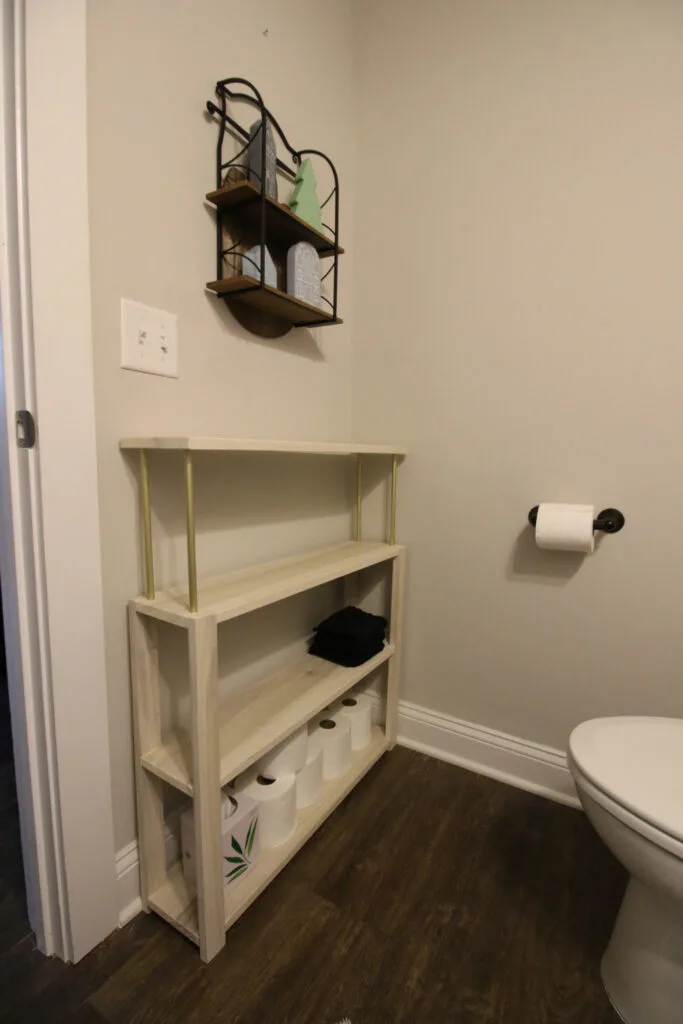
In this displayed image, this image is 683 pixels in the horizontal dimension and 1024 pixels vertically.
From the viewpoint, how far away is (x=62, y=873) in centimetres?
85

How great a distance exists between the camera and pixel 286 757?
1.14 meters

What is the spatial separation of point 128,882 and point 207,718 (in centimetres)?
48

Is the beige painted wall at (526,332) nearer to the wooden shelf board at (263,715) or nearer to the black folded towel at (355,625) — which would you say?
the black folded towel at (355,625)

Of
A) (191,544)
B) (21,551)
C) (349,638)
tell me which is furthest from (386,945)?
(21,551)

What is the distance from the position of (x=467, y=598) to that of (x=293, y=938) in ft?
3.01

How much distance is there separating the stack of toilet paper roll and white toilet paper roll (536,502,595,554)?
77 cm

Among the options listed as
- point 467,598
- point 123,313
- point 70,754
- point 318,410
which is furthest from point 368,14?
point 70,754

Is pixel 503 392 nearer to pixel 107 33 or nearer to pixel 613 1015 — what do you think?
pixel 107 33

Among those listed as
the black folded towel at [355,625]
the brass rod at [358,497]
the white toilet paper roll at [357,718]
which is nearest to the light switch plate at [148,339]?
the brass rod at [358,497]

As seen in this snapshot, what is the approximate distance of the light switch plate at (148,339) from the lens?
87 cm

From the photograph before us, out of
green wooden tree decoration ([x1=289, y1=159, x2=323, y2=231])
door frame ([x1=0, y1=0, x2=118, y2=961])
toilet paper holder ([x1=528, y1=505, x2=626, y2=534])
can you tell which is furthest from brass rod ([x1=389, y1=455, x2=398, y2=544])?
door frame ([x1=0, y1=0, x2=118, y2=961])

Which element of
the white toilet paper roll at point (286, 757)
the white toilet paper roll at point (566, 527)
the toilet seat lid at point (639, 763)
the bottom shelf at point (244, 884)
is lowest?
the bottom shelf at point (244, 884)

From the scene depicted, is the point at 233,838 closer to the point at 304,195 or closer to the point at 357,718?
the point at 357,718

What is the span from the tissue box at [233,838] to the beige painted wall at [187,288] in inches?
5.1
